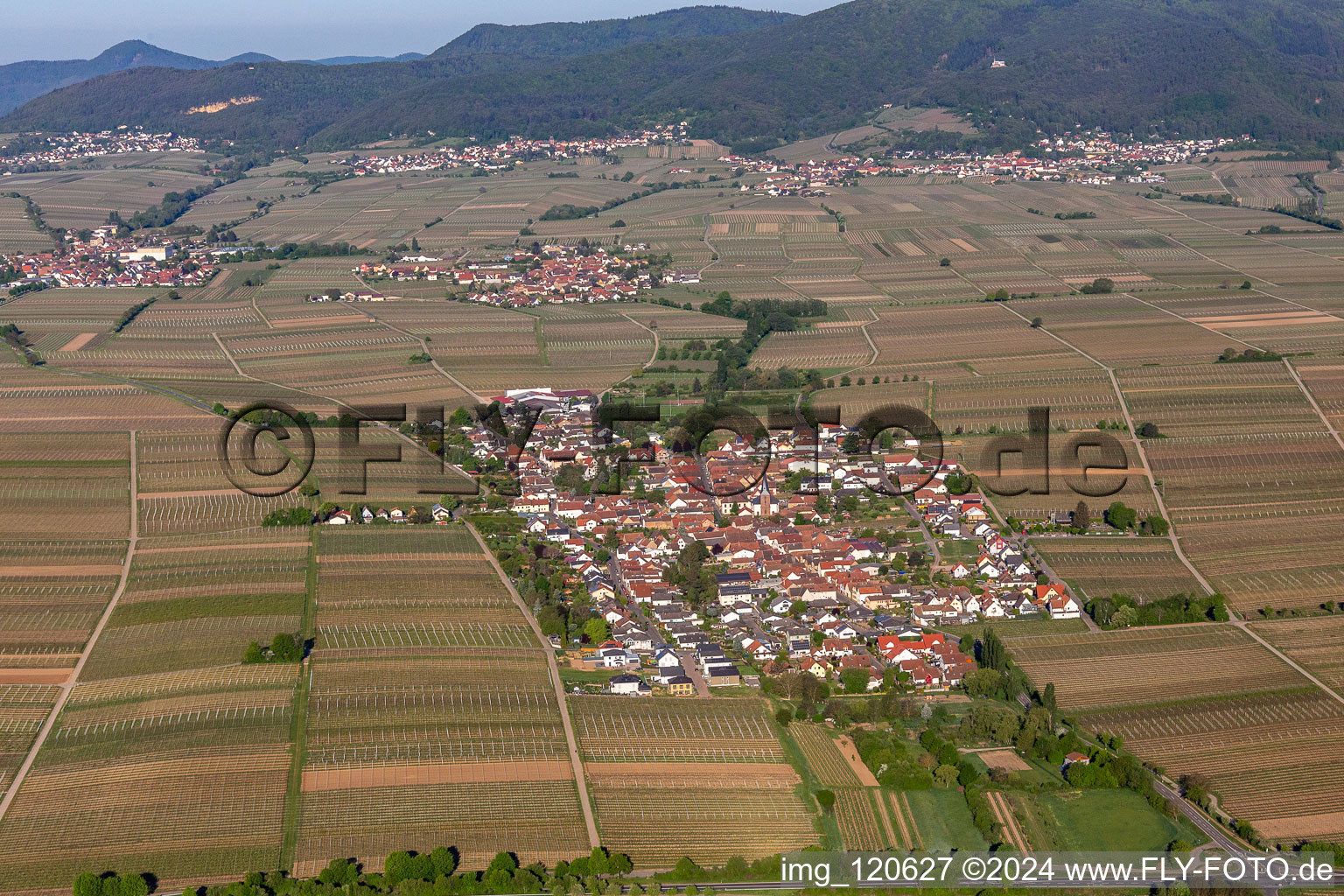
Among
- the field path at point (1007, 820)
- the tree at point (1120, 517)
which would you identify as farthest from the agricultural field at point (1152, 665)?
the tree at point (1120, 517)

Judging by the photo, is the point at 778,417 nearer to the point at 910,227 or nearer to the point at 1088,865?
the point at 1088,865

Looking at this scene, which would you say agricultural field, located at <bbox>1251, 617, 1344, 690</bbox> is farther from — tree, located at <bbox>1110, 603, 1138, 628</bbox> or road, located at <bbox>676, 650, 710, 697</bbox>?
road, located at <bbox>676, 650, 710, 697</bbox>

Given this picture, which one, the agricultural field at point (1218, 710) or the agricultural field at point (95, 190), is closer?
the agricultural field at point (1218, 710)

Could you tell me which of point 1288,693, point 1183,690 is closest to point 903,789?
point 1183,690

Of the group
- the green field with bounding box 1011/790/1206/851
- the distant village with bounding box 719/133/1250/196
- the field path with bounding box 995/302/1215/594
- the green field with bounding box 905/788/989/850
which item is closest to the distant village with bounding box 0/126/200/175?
the distant village with bounding box 719/133/1250/196

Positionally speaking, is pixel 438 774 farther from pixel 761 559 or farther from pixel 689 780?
pixel 761 559

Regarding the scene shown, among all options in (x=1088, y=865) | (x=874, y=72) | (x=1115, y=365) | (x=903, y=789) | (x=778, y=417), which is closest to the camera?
(x=1088, y=865)

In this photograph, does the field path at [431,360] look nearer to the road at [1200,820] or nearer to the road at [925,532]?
the road at [925,532]
